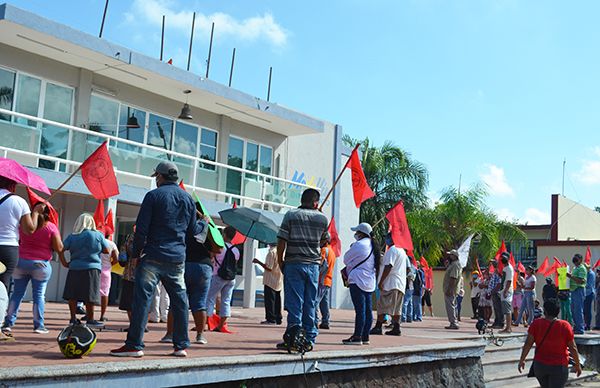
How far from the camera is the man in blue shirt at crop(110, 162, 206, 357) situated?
252 inches

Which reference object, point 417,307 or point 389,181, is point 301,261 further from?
point 389,181

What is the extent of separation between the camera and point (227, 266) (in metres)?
9.84

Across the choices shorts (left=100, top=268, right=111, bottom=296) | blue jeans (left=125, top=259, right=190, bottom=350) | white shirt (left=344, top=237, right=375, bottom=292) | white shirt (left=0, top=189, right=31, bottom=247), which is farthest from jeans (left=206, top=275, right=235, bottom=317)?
white shirt (left=0, top=189, right=31, bottom=247)

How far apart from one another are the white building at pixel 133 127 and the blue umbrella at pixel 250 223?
7.15 m

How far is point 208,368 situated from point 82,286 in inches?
133

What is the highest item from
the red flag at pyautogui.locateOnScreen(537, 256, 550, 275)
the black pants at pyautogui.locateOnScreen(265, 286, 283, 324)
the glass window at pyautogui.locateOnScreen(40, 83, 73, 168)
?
the glass window at pyautogui.locateOnScreen(40, 83, 73, 168)

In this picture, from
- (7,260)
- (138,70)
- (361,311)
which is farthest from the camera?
(138,70)

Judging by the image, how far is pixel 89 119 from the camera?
19172mm

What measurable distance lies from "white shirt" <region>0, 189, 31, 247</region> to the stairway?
7338 millimetres

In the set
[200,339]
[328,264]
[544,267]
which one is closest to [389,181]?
[544,267]

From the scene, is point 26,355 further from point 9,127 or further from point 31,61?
point 31,61

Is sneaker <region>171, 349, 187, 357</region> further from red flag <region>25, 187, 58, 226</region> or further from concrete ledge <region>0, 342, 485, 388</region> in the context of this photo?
red flag <region>25, 187, 58, 226</region>

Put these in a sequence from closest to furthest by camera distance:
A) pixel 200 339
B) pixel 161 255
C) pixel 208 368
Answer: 1. pixel 208 368
2. pixel 161 255
3. pixel 200 339

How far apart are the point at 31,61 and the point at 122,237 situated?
5.50 meters
